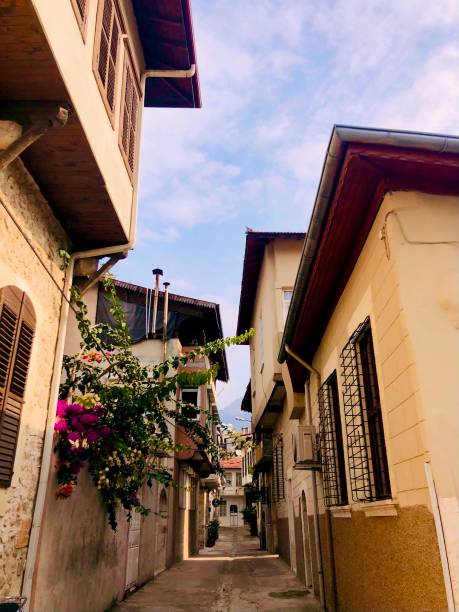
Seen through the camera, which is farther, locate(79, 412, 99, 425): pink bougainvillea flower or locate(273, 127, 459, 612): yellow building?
locate(79, 412, 99, 425): pink bougainvillea flower

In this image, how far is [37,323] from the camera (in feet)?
16.8

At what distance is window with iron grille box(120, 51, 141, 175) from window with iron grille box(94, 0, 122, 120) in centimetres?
44

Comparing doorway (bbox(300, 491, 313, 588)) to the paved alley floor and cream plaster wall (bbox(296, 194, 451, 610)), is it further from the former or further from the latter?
cream plaster wall (bbox(296, 194, 451, 610))

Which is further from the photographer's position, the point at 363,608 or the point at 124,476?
the point at 124,476

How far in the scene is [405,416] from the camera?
3.75 metres

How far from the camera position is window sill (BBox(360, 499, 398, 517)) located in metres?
4.02

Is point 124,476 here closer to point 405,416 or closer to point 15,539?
point 15,539

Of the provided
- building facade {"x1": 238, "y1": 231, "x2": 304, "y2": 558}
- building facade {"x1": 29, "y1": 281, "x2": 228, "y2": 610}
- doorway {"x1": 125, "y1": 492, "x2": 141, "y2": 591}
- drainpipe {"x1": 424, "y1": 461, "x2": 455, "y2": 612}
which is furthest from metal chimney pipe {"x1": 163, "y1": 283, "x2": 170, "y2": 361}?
drainpipe {"x1": 424, "y1": 461, "x2": 455, "y2": 612}

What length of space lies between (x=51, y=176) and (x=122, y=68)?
2253 millimetres

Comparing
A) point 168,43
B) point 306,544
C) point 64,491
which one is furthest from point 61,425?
point 306,544

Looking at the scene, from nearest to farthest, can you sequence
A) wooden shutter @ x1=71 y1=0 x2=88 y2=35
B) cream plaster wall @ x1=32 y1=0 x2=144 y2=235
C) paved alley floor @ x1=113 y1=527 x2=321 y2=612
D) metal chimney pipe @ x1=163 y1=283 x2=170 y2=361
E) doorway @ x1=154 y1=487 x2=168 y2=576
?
cream plaster wall @ x1=32 y1=0 x2=144 y2=235, wooden shutter @ x1=71 y1=0 x2=88 y2=35, paved alley floor @ x1=113 y1=527 x2=321 y2=612, doorway @ x1=154 y1=487 x2=168 y2=576, metal chimney pipe @ x1=163 y1=283 x2=170 y2=361

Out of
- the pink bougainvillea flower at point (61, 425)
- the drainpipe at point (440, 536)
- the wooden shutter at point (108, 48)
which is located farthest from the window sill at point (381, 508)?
the wooden shutter at point (108, 48)

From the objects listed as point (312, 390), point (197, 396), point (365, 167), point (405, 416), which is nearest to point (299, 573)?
point (312, 390)

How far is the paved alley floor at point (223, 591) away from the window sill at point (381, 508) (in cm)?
393
